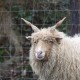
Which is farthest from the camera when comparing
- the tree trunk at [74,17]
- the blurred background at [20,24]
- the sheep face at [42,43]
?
the blurred background at [20,24]

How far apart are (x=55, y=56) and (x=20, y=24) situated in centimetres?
286

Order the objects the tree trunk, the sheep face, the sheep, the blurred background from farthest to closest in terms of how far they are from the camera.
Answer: the blurred background < the tree trunk < the sheep < the sheep face

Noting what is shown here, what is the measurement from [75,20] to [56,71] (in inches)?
74.3

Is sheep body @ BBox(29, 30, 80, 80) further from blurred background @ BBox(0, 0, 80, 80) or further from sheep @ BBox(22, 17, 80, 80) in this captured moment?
blurred background @ BBox(0, 0, 80, 80)

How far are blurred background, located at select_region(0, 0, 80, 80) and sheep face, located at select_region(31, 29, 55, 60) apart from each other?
2255 mm

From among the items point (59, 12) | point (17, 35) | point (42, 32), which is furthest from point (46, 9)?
point (42, 32)

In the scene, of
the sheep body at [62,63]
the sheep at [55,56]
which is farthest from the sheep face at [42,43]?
the sheep body at [62,63]

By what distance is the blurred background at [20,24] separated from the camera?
9.47m

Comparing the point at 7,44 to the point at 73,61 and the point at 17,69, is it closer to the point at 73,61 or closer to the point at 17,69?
the point at 17,69

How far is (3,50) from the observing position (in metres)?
9.97

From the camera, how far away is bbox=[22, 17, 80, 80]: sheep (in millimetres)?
6820

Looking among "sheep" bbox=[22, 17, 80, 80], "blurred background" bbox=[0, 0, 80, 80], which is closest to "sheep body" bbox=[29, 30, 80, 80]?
"sheep" bbox=[22, 17, 80, 80]

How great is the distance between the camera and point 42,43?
6.74 m

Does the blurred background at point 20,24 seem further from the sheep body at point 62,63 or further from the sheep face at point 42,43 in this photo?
the sheep face at point 42,43
